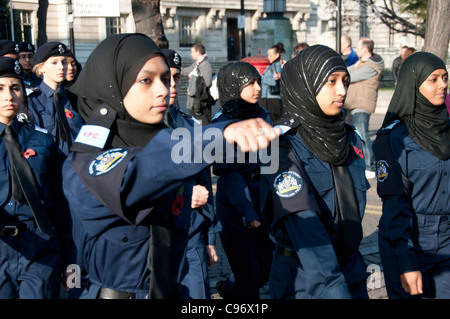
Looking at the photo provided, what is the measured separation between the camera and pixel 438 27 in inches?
436

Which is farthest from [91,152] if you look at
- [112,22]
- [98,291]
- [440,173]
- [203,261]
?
[112,22]

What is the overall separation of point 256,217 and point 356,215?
196 centimetres

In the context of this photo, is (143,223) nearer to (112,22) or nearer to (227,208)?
(227,208)

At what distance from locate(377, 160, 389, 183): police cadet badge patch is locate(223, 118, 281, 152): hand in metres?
2.05

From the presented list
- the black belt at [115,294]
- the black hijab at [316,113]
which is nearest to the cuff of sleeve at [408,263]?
the black hijab at [316,113]

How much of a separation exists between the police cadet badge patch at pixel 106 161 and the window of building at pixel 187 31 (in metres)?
44.0

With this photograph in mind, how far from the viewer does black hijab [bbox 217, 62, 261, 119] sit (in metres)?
5.94

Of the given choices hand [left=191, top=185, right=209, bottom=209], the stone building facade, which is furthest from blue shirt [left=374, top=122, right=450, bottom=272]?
the stone building facade

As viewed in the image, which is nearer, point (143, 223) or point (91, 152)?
point (91, 152)

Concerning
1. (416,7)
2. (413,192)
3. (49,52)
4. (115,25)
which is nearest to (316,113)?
(413,192)

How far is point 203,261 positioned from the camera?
4.27m

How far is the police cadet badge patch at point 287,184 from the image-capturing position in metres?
3.05

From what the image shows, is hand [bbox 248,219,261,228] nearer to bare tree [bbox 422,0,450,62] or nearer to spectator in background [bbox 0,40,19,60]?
spectator in background [bbox 0,40,19,60]

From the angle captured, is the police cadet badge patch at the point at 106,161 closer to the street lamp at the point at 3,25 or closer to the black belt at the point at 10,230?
the black belt at the point at 10,230
